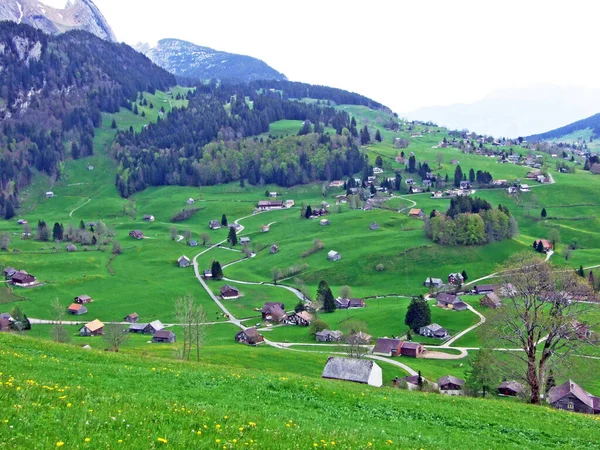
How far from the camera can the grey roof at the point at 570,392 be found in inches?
2613

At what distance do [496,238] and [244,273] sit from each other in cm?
7698

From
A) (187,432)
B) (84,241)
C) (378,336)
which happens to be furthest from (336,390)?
(84,241)

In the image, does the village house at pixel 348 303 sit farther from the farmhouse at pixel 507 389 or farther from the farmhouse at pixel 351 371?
the farmhouse at pixel 351 371

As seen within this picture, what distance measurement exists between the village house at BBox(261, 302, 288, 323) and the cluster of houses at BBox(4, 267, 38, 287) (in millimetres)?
60473

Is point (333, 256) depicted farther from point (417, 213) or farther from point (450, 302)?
point (417, 213)

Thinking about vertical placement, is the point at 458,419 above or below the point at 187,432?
below

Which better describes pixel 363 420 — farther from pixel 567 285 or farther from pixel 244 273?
pixel 244 273

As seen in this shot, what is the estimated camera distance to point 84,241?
17625cm

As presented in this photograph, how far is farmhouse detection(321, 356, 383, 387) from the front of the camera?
64.2 meters

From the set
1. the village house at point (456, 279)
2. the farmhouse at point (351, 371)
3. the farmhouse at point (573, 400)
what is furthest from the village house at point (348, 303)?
the farmhouse at point (573, 400)

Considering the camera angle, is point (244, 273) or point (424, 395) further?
point (244, 273)

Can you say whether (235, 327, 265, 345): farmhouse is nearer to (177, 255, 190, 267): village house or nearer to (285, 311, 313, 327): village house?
(285, 311, 313, 327): village house

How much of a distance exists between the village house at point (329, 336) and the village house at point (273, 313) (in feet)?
51.8

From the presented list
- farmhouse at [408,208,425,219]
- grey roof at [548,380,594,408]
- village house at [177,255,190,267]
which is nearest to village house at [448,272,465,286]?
farmhouse at [408,208,425,219]
